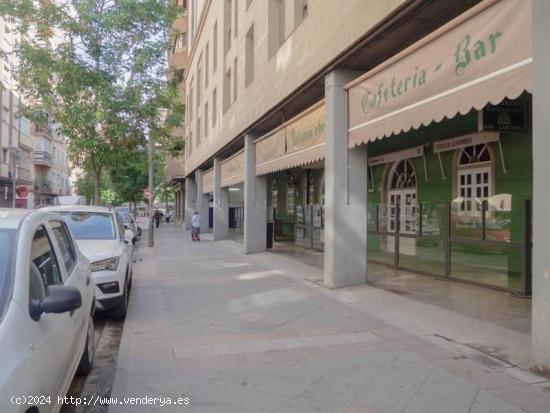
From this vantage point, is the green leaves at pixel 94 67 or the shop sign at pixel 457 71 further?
the green leaves at pixel 94 67

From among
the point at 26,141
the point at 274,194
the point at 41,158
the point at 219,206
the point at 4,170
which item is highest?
the point at 26,141

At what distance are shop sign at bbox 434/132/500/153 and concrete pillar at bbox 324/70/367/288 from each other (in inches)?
118

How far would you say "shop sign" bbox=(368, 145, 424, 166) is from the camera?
558 inches

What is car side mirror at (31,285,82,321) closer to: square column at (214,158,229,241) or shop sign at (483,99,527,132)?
shop sign at (483,99,527,132)

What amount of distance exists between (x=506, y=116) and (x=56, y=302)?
9.18m

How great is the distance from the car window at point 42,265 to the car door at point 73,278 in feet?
0.63

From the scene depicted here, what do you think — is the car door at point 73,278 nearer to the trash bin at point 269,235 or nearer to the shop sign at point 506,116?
the shop sign at point 506,116

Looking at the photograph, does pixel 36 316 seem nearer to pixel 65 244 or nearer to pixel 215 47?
pixel 65 244

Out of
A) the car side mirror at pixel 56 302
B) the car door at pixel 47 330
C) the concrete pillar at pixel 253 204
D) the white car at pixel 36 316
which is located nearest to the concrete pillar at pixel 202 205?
the concrete pillar at pixel 253 204

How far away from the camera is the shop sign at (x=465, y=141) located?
37.3 feet

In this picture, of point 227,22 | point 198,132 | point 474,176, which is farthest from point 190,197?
point 474,176

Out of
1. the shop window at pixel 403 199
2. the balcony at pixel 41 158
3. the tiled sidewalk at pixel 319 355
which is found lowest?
the tiled sidewalk at pixel 319 355

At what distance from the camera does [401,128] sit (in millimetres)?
7609

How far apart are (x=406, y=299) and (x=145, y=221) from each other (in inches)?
1485
